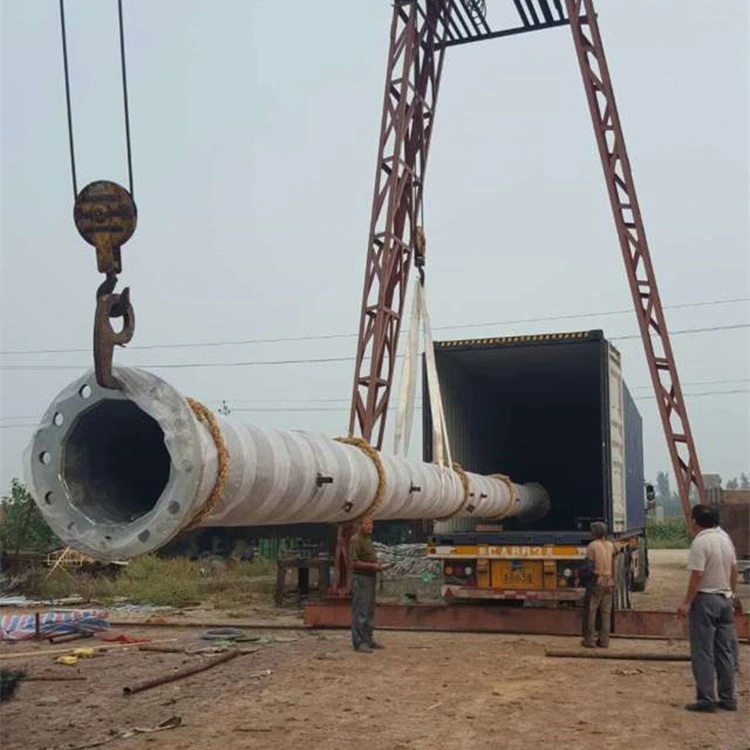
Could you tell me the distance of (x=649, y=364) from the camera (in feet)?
41.8

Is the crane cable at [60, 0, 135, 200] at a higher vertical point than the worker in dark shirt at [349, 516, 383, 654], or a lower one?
higher

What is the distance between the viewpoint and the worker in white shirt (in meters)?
6.67

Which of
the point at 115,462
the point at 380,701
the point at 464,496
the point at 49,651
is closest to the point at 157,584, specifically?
the point at 49,651

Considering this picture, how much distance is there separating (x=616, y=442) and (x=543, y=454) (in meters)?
3.26

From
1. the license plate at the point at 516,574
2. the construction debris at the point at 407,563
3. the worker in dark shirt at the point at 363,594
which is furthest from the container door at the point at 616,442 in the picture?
the construction debris at the point at 407,563

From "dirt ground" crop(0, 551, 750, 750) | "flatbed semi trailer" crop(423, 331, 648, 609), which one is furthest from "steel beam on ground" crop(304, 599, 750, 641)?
"dirt ground" crop(0, 551, 750, 750)

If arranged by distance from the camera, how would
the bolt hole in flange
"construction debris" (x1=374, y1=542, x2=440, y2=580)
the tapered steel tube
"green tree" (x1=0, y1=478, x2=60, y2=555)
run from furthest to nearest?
"green tree" (x1=0, y1=478, x2=60, y2=555)
"construction debris" (x1=374, y1=542, x2=440, y2=580)
the bolt hole in flange
the tapered steel tube

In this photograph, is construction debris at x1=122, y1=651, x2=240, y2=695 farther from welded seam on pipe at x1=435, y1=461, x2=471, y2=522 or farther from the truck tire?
the truck tire

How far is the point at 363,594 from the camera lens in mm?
9188

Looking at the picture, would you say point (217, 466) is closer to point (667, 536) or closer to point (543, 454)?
point (543, 454)

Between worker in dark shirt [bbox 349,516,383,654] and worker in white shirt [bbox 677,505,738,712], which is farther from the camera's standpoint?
worker in dark shirt [bbox 349,516,383,654]

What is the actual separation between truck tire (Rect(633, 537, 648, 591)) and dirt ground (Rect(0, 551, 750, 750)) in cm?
620

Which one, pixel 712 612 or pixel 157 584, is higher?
pixel 712 612

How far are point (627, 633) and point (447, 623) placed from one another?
6.34ft
